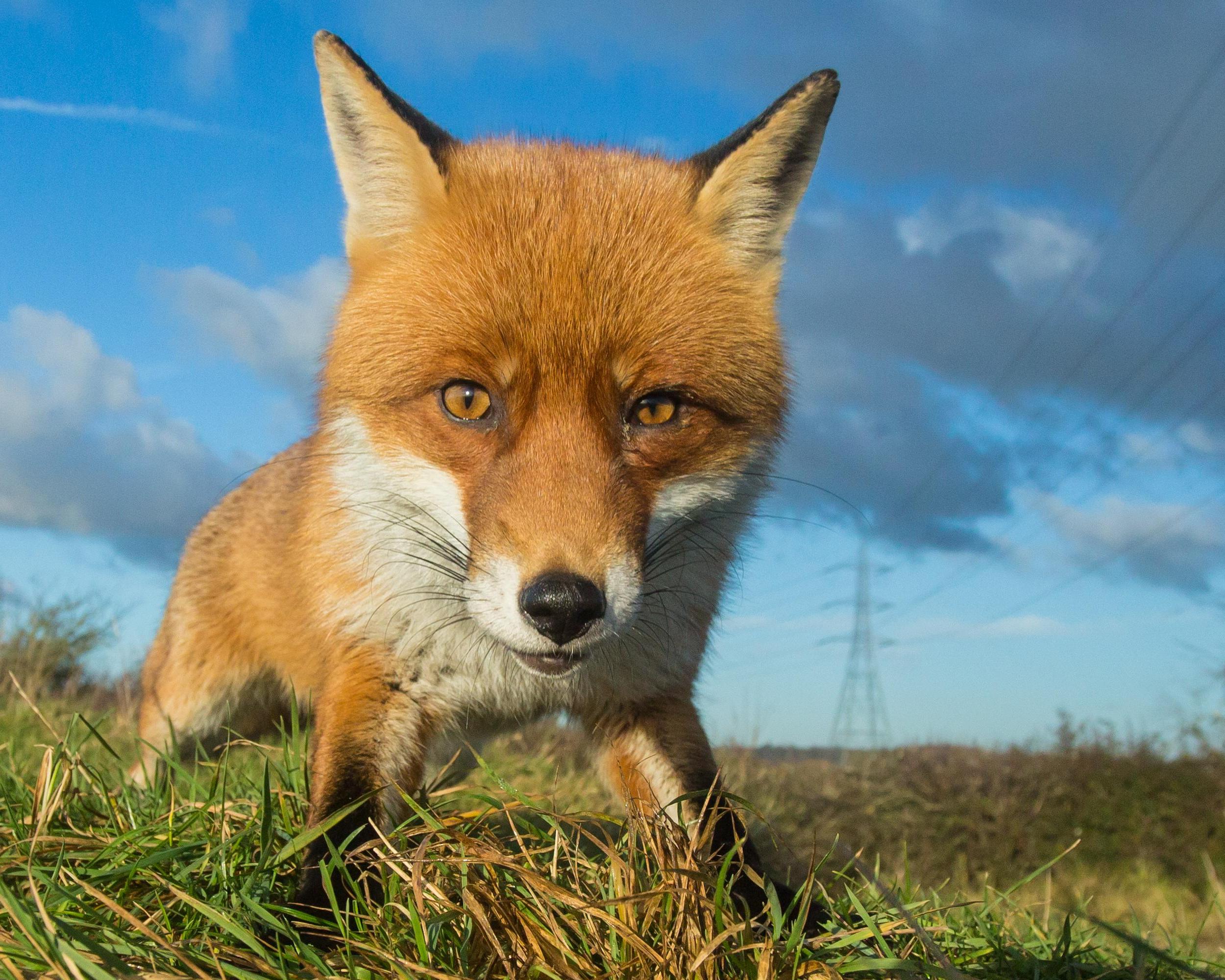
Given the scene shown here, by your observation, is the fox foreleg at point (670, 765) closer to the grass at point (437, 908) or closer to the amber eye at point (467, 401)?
the grass at point (437, 908)

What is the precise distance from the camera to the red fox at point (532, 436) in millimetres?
2523

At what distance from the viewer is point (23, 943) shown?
6.79ft

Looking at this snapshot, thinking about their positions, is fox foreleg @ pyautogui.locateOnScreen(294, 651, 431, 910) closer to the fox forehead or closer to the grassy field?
the grassy field

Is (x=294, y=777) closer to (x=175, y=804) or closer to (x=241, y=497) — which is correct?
(x=175, y=804)

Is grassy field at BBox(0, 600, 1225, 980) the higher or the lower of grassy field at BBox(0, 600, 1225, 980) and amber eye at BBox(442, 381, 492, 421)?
the lower

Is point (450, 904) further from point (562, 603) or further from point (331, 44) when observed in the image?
point (331, 44)

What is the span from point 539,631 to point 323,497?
A: 4.65ft

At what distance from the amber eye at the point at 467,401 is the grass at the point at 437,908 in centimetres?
103

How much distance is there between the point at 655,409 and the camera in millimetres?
2756

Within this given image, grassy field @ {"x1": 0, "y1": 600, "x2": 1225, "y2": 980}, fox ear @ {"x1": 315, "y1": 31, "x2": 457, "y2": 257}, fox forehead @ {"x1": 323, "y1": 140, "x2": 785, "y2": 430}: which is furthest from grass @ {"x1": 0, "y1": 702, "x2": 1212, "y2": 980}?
fox ear @ {"x1": 315, "y1": 31, "x2": 457, "y2": 257}

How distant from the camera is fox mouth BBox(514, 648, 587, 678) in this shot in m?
2.47

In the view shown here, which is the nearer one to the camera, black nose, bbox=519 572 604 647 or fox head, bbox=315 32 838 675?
black nose, bbox=519 572 604 647

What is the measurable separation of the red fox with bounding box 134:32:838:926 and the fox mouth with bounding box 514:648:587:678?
0.5 inches

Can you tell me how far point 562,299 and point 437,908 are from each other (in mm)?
1544
